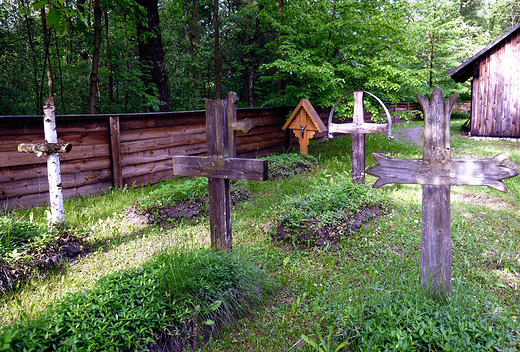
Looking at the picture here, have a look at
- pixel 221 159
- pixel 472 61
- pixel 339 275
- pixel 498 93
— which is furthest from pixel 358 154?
pixel 472 61

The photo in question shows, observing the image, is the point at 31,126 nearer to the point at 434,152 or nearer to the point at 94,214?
the point at 94,214

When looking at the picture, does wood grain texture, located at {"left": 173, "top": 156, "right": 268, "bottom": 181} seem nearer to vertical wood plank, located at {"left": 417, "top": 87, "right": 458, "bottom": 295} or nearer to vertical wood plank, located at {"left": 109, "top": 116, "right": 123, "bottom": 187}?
vertical wood plank, located at {"left": 417, "top": 87, "right": 458, "bottom": 295}

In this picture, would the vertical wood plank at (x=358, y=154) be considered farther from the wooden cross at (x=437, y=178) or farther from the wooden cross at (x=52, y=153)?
the wooden cross at (x=52, y=153)

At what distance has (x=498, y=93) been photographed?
1616 cm

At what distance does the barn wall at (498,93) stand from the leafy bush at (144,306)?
55.2 ft

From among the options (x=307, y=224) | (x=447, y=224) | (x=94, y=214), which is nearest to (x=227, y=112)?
(x=307, y=224)

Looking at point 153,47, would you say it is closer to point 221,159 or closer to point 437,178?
point 221,159

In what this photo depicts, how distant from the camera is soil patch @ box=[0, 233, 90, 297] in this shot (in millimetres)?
3791

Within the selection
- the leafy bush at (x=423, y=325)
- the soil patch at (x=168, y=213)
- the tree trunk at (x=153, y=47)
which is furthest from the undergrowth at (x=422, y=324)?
the tree trunk at (x=153, y=47)

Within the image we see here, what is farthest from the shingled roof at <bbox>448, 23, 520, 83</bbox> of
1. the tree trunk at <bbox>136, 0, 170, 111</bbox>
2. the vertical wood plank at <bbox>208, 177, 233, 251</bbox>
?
the vertical wood plank at <bbox>208, 177, 233, 251</bbox>

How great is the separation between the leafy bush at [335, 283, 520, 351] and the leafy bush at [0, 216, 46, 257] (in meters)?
3.75

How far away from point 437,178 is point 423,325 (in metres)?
1.26

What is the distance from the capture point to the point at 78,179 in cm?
709

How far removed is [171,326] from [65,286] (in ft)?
5.55
